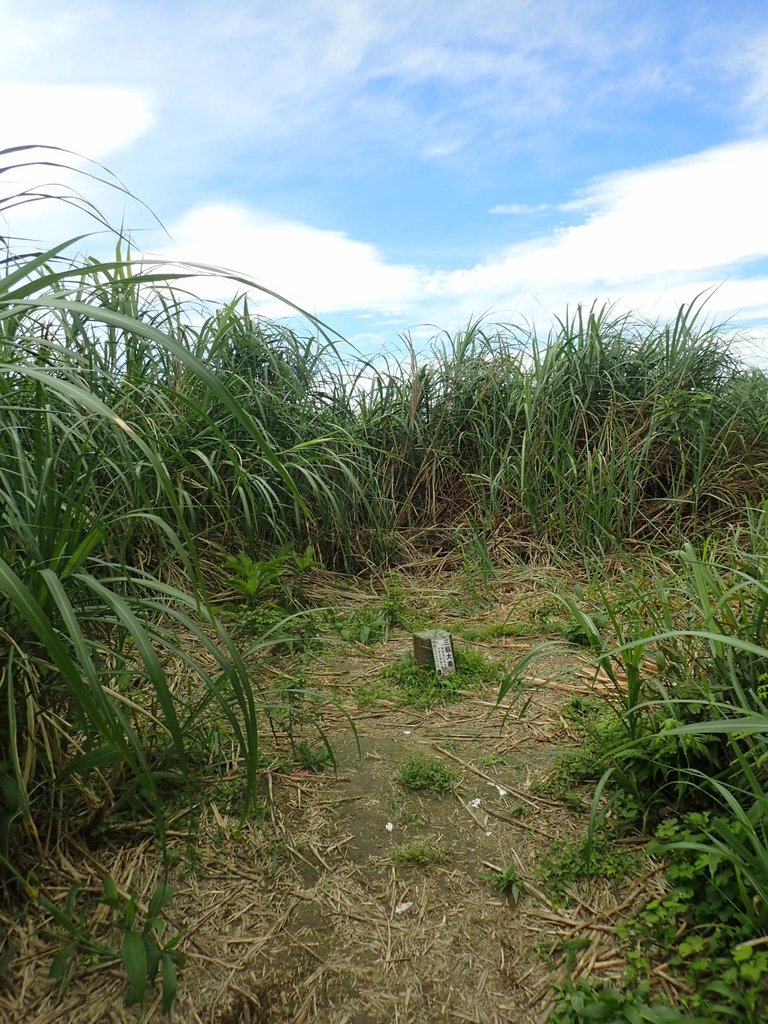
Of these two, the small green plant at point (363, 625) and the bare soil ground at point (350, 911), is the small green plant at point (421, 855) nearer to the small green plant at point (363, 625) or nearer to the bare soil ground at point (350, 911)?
the bare soil ground at point (350, 911)

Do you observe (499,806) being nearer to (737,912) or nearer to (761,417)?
(737,912)

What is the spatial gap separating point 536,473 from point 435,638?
5.77 feet

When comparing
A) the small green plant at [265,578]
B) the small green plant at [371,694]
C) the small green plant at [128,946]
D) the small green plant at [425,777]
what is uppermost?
the small green plant at [265,578]

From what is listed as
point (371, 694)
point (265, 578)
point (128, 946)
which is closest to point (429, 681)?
point (371, 694)

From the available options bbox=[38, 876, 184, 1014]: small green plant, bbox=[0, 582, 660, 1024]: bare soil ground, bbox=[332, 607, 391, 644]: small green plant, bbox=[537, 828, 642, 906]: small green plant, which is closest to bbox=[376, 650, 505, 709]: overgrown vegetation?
bbox=[332, 607, 391, 644]: small green plant

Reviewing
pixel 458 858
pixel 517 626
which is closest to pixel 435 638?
pixel 517 626

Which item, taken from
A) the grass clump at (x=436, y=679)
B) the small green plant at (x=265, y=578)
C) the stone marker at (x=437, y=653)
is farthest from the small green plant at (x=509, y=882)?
the small green plant at (x=265, y=578)

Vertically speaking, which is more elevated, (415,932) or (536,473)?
(536,473)

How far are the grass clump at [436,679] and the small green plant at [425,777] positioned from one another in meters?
0.40

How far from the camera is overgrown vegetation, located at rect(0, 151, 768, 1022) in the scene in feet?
3.83

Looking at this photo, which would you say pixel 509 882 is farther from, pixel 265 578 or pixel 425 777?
pixel 265 578

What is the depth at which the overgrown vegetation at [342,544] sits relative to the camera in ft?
3.83

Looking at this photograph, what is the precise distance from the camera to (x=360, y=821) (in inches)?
64.7

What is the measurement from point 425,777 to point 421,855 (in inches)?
11.6
